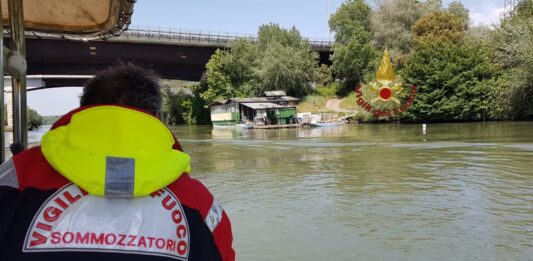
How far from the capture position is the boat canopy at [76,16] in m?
3.09

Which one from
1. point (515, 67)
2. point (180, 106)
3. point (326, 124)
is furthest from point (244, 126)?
point (180, 106)

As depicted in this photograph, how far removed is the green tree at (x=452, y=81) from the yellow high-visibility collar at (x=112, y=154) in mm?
37536

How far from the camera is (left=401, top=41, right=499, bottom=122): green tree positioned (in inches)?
1426

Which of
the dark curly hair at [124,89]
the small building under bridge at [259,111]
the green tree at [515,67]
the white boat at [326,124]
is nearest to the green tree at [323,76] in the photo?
the small building under bridge at [259,111]

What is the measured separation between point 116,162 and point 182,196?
0.67ft

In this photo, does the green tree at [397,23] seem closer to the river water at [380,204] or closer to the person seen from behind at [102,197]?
the river water at [380,204]

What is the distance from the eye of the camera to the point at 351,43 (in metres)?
46.7

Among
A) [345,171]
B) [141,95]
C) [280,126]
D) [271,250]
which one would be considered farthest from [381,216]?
[280,126]

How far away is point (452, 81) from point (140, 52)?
26241 mm

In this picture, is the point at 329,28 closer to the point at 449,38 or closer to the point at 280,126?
the point at 449,38

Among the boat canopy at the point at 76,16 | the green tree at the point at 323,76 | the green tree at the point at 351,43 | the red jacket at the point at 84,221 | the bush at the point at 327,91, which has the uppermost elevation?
the green tree at the point at 351,43

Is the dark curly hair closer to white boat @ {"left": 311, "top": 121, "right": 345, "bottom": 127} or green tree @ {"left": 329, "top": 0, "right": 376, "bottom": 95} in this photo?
white boat @ {"left": 311, "top": 121, "right": 345, "bottom": 127}

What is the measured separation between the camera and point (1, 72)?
214 cm

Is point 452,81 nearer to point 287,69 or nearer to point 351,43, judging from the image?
point 351,43
